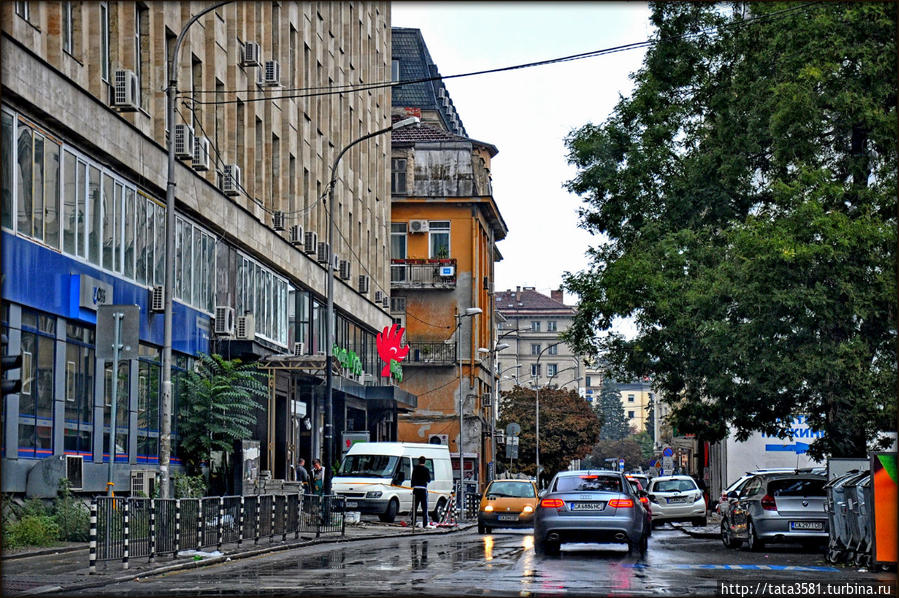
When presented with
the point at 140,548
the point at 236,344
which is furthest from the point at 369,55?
the point at 140,548

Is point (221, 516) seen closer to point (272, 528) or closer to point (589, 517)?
point (272, 528)

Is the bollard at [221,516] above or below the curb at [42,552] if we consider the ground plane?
above

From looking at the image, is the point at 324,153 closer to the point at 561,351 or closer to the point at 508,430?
the point at 508,430

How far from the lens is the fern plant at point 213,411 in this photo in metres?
31.8

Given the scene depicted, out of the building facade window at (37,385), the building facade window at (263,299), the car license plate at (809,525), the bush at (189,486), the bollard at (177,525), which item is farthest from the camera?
the building facade window at (263,299)

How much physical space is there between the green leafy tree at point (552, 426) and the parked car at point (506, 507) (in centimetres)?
6274

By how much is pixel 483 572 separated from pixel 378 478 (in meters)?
20.8

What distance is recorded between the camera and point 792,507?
78.7 ft

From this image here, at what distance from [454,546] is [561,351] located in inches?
5845

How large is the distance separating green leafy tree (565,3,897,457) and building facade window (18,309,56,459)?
1298 cm

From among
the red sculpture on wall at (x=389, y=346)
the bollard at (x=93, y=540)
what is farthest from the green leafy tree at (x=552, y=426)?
the bollard at (x=93, y=540)

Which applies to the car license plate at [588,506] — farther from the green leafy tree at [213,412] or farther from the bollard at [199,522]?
the green leafy tree at [213,412]

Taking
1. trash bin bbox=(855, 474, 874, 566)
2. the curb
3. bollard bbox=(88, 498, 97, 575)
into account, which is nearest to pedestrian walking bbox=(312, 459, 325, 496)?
the curb

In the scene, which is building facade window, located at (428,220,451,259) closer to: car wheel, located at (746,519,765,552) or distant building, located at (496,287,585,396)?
car wheel, located at (746,519,765,552)
